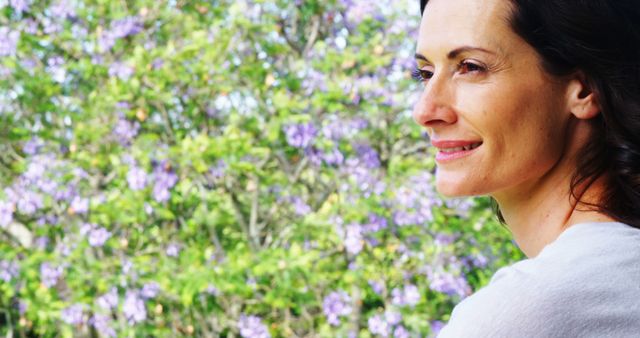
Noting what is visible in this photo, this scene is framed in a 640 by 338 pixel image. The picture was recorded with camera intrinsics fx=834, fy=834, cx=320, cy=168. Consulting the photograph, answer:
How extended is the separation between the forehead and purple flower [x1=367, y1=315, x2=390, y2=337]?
2945 millimetres

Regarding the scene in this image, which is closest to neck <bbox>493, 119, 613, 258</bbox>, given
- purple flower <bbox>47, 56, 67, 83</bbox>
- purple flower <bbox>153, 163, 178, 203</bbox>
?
purple flower <bbox>153, 163, 178, 203</bbox>

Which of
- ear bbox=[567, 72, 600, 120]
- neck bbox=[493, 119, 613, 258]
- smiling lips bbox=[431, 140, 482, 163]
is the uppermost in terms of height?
ear bbox=[567, 72, 600, 120]

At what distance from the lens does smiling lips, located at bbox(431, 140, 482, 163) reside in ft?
3.47

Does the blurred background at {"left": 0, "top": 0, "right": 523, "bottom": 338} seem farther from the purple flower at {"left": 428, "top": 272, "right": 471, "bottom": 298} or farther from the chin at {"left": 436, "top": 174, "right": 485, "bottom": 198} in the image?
the chin at {"left": 436, "top": 174, "right": 485, "bottom": 198}

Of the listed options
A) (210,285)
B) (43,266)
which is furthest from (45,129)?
(210,285)

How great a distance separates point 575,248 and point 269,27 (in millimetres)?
3247

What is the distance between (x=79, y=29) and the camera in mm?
4301

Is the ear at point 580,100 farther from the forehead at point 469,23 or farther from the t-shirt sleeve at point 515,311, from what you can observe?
the t-shirt sleeve at point 515,311

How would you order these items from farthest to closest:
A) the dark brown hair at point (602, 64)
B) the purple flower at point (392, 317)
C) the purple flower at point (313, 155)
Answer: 1. the purple flower at point (313, 155)
2. the purple flower at point (392, 317)
3. the dark brown hair at point (602, 64)

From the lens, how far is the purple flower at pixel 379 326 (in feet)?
12.7

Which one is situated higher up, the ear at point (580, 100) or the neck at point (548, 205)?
the ear at point (580, 100)

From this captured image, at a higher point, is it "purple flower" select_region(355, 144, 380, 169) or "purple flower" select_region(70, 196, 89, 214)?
"purple flower" select_region(355, 144, 380, 169)

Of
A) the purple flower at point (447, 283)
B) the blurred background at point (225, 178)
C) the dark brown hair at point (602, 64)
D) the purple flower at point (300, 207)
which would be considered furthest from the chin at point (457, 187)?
the purple flower at point (300, 207)

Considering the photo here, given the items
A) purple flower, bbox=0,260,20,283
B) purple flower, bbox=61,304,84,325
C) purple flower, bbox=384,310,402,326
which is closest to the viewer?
purple flower, bbox=384,310,402,326
